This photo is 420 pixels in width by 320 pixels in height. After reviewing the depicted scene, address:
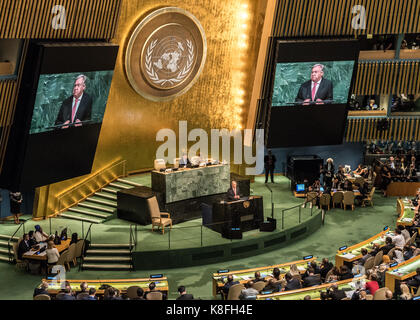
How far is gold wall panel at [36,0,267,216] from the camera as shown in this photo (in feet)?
73.8

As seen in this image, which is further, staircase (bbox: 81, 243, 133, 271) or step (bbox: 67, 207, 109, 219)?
step (bbox: 67, 207, 109, 219)

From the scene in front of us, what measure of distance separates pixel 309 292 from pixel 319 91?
9789 mm

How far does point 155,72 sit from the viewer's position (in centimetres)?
2292

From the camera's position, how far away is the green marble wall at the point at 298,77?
73.0 feet

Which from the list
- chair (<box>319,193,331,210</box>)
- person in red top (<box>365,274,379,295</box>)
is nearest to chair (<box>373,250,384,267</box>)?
person in red top (<box>365,274,379,295</box>)

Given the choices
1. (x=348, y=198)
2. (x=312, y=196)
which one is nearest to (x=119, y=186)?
(x=312, y=196)

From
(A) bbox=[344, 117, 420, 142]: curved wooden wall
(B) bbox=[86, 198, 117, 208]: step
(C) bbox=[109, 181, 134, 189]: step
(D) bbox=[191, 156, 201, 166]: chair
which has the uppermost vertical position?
(A) bbox=[344, 117, 420, 142]: curved wooden wall

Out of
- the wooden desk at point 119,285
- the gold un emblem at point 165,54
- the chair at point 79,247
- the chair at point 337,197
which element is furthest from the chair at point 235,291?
the gold un emblem at point 165,54

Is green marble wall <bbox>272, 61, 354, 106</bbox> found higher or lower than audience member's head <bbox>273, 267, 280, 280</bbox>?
higher

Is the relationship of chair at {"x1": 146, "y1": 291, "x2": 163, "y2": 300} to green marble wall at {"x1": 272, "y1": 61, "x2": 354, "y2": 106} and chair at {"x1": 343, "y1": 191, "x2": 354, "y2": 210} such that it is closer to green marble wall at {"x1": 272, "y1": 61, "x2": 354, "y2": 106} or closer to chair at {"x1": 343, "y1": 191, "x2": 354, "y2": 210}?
green marble wall at {"x1": 272, "y1": 61, "x2": 354, "y2": 106}

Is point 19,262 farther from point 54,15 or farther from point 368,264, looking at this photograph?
point 368,264

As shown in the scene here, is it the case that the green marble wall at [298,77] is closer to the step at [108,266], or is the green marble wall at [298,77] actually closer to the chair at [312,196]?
the chair at [312,196]

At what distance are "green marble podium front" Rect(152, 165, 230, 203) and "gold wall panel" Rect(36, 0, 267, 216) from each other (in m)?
2.68
